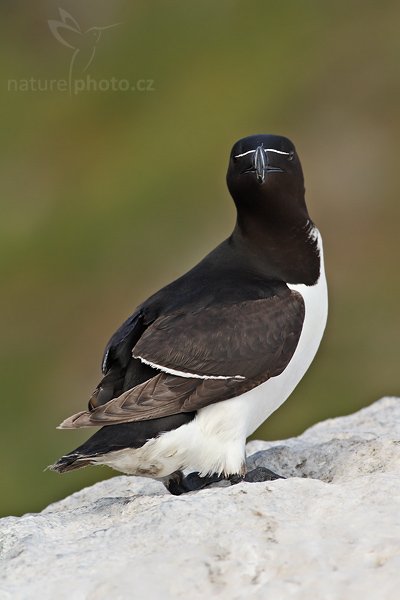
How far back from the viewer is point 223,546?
6059 millimetres

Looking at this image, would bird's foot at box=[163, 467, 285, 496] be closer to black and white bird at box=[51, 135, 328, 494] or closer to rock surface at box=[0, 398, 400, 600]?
black and white bird at box=[51, 135, 328, 494]

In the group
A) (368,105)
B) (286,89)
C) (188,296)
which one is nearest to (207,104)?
(286,89)

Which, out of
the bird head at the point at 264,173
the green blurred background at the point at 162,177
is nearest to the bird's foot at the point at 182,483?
the bird head at the point at 264,173

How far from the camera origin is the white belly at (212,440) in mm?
7746

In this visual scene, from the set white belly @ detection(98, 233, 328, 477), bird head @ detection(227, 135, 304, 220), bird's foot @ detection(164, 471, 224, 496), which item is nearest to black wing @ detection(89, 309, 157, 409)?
white belly @ detection(98, 233, 328, 477)

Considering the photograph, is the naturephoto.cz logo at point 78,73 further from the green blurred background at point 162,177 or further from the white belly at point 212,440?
the white belly at point 212,440

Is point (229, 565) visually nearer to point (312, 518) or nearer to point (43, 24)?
point (312, 518)

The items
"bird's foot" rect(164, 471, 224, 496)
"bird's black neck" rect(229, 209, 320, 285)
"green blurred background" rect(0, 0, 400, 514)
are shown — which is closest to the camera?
"bird's foot" rect(164, 471, 224, 496)

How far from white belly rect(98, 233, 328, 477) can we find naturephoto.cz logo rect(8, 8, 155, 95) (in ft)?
59.0

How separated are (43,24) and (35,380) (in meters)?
10.9

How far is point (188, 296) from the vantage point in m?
8.21

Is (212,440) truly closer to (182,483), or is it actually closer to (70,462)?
(182,483)

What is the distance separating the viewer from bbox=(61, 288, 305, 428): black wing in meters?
7.67

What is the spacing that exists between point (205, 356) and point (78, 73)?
2006 centimetres
